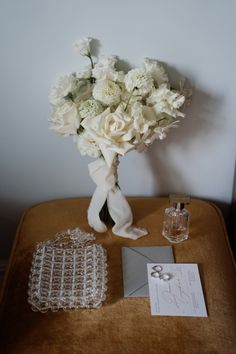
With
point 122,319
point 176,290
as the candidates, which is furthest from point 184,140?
point 122,319

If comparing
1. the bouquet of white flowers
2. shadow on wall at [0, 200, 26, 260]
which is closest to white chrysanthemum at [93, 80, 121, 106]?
the bouquet of white flowers

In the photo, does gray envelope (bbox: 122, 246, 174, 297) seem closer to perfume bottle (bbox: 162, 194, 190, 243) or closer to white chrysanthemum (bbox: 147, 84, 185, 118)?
perfume bottle (bbox: 162, 194, 190, 243)

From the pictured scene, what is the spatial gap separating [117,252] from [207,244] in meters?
0.28

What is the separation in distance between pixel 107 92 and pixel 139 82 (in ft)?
0.29

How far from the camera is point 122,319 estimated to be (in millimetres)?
810

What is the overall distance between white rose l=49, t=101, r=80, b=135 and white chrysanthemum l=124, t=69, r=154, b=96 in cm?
16

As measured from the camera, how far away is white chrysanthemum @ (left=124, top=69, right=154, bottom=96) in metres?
0.85

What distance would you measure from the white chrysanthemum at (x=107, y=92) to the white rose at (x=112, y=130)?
0.11 ft

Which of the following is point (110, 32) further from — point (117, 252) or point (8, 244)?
point (8, 244)

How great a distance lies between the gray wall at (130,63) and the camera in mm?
919

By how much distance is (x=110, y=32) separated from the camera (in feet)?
3.10

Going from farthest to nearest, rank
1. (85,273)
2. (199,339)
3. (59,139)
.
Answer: (59,139) → (85,273) → (199,339)

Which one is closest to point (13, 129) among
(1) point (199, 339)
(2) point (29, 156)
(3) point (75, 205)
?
(2) point (29, 156)

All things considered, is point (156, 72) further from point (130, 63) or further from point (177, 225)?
point (177, 225)
